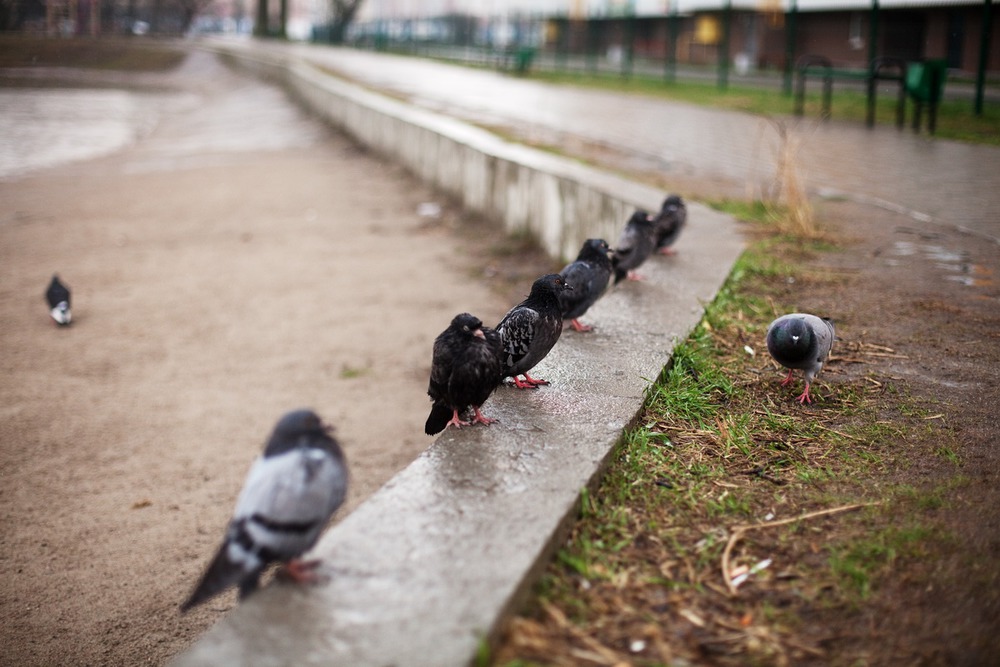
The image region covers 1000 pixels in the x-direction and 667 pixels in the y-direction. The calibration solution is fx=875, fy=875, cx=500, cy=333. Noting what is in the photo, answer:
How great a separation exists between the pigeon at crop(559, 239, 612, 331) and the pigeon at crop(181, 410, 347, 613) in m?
2.07

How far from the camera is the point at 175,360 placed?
7078 millimetres

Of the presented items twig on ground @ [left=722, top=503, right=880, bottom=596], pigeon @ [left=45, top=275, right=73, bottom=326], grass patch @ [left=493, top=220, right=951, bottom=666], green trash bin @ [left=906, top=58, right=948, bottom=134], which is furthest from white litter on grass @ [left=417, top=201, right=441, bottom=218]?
twig on ground @ [left=722, top=503, right=880, bottom=596]

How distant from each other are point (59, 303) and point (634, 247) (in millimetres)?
5255

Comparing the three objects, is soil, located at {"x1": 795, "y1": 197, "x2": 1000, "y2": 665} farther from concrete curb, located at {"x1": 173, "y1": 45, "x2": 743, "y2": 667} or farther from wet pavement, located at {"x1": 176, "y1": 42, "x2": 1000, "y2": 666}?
concrete curb, located at {"x1": 173, "y1": 45, "x2": 743, "y2": 667}

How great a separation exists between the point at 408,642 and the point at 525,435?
49.1 inches

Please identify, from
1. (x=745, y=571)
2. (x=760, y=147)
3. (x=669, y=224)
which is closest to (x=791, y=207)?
(x=669, y=224)

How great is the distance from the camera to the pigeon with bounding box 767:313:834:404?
3707mm

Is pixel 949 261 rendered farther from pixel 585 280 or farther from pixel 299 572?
pixel 299 572

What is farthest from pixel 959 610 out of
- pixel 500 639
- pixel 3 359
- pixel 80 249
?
pixel 80 249

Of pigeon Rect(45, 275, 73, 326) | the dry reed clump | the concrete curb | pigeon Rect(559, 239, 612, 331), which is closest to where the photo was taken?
→ the concrete curb

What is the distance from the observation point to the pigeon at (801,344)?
3707 millimetres

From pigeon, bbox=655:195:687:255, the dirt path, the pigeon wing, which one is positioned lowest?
the dirt path

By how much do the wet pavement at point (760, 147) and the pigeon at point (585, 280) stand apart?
11.4 ft

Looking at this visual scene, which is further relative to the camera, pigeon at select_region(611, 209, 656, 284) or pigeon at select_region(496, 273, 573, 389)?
pigeon at select_region(611, 209, 656, 284)
